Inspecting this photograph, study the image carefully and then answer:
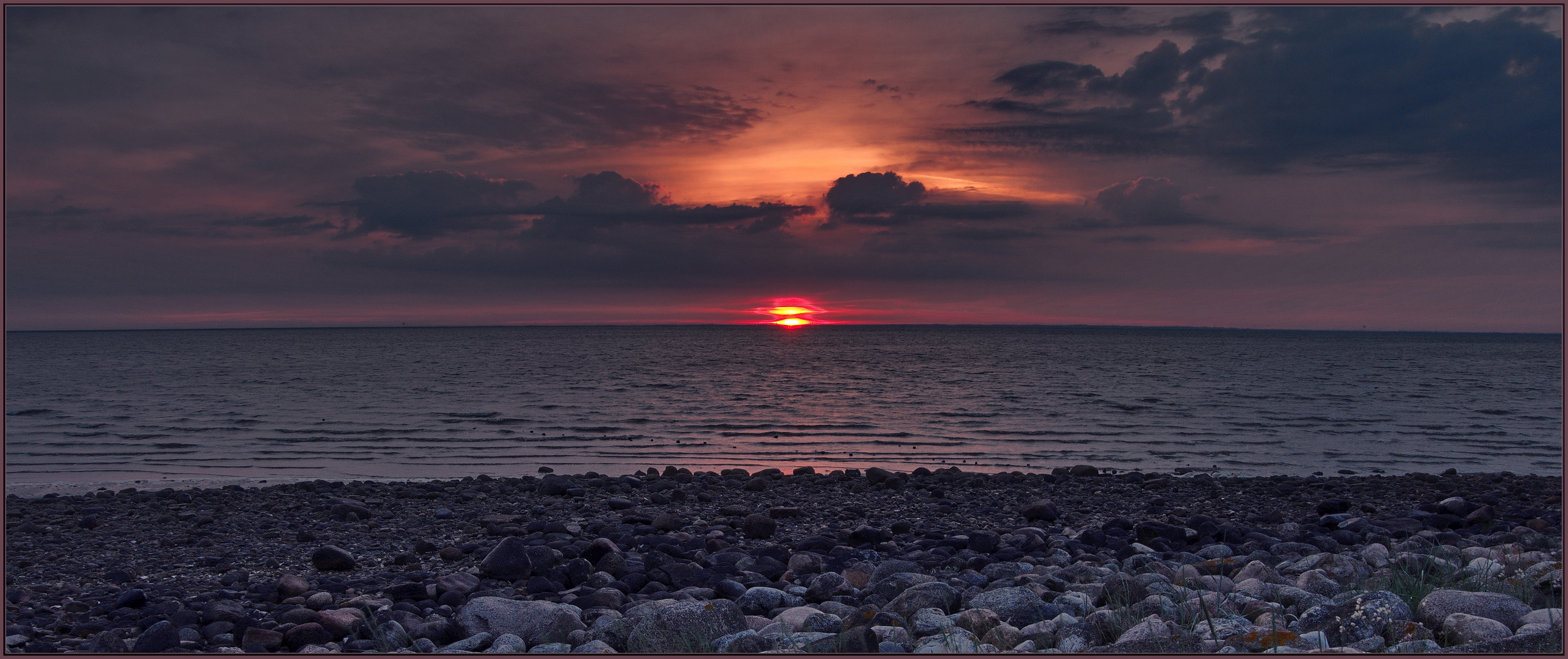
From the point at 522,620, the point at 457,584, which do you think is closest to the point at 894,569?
the point at 522,620

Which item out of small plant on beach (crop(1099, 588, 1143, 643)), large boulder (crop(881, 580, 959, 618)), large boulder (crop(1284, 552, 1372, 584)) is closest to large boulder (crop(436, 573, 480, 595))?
large boulder (crop(881, 580, 959, 618))

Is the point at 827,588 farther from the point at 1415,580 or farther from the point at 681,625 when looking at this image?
the point at 1415,580

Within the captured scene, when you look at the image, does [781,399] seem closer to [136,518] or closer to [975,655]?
[136,518]

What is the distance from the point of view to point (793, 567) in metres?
6.88

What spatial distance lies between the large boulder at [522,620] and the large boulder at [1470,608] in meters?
5.26

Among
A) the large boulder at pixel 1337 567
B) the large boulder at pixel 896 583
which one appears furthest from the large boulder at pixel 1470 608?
the large boulder at pixel 896 583

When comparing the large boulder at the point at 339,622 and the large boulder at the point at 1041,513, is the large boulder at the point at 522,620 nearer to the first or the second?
the large boulder at the point at 339,622

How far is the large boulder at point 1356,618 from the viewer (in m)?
4.07

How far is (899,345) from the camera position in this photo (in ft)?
312

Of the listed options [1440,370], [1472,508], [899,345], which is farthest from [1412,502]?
[899,345]

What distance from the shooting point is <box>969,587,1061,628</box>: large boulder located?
4.91m

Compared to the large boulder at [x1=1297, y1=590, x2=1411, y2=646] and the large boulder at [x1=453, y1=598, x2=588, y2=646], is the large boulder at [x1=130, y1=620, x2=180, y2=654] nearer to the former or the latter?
the large boulder at [x1=453, y1=598, x2=588, y2=646]

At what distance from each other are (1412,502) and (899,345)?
280 ft

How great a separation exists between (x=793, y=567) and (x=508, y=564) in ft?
8.66
